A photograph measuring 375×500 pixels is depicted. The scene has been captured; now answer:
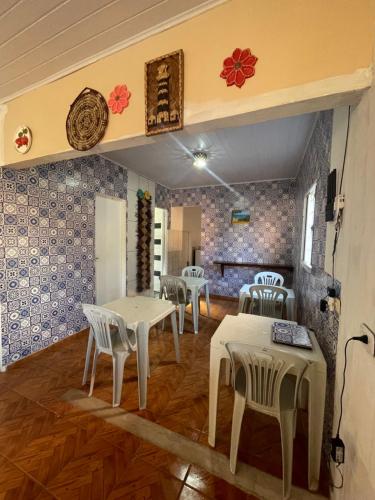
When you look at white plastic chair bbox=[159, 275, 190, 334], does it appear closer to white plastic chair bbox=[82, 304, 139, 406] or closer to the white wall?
the white wall

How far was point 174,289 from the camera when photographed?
9.45 feet

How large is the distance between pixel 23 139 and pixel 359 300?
2445 millimetres

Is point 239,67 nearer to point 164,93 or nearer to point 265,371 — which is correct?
point 164,93

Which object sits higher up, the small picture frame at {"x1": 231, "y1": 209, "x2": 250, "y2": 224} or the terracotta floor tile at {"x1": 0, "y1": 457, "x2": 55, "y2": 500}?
the small picture frame at {"x1": 231, "y1": 209, "x2": 250, "y2": 224}

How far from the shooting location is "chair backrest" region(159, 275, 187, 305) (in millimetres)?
2812

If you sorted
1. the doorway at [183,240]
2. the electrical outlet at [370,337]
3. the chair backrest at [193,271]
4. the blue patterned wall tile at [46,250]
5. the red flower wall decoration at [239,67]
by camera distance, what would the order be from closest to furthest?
the electrical outlet at [370,337] → the red flower wall decoration at [239,67] → the blue patterned wall tile at [46,250] → the chair backrest at [193,271] → the doorway at [183,240]

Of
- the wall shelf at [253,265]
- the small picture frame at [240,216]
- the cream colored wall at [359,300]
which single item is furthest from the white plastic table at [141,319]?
the small picture frame at [240,216]

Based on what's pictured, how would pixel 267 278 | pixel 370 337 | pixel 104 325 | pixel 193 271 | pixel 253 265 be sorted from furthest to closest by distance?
pixel 253 265 < pixel 193 271 < pixel 267 278 < pixel 104 325 < pixel 370 337

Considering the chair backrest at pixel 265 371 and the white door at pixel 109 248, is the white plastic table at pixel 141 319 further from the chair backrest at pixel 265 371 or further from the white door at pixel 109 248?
the white door at pixel 109 248

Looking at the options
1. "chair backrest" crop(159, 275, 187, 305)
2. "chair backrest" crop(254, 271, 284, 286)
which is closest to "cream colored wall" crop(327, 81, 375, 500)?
"chair backrest" crop(159, 275, 187, 305)

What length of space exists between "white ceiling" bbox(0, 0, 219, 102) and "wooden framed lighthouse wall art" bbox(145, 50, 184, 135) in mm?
179

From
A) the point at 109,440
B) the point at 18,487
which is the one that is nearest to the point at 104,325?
the point at 109,440

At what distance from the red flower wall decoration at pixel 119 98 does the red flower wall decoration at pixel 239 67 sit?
1.97 ft

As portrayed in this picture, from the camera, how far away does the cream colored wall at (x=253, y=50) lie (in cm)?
82
